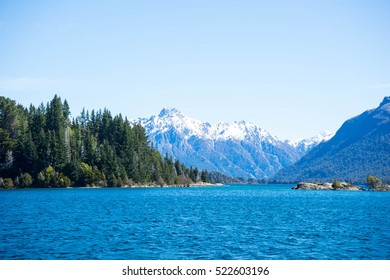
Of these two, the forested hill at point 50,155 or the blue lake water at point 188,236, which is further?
the forested hill at point 50,155

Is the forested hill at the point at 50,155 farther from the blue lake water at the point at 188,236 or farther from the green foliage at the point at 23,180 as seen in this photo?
the blue lake water at the point at 188,236

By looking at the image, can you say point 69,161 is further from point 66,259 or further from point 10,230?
point 66,259

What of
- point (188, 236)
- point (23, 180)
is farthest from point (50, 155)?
point (188, 236)

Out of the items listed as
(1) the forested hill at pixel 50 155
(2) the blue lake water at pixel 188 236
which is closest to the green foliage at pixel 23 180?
(1) the forested hill at pixel 50 155

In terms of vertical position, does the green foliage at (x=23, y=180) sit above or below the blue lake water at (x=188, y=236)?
above

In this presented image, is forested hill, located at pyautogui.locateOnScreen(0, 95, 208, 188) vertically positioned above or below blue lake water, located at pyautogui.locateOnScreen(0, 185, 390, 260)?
above

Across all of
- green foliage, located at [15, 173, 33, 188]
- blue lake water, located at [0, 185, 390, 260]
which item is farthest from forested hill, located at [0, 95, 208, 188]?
blue lake water, located at [0, 185, 390, 260]

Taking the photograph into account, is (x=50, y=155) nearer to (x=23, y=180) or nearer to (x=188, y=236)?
(x=23, y=180)

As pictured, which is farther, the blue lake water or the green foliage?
the green foliage

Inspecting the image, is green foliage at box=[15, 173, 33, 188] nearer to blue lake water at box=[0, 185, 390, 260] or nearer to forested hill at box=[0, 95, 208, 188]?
forested hill at box=[0, 95, 208, 188]

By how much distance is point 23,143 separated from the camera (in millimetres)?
175750
